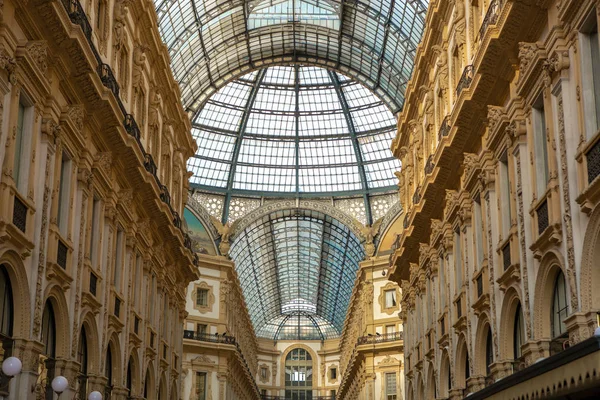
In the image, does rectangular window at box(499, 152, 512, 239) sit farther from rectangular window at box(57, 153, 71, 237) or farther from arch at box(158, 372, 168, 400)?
arch at box(158, 372, 168, 400)

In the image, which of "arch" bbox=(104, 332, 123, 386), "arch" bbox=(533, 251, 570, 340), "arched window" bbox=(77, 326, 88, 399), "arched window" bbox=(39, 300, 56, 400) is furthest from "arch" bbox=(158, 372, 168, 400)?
"arch" bbox=(533, 251, 570, 340)

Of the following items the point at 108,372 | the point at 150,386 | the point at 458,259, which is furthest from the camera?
the point at 150,386

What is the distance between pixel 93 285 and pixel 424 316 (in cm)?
1869

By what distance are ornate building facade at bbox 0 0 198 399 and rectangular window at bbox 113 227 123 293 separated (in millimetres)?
61

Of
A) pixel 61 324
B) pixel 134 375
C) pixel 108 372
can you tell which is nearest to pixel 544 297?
pixel 61 324

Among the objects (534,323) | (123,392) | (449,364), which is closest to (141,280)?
(123,392)

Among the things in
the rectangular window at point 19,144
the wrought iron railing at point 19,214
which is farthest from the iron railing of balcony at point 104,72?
A: the wrought iron railing at point 19,214

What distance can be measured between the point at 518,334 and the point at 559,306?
4.38 m

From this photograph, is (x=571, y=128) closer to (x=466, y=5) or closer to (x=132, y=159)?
(x=466, y=5)

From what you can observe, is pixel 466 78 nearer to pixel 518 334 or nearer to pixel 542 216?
pixel 518 334

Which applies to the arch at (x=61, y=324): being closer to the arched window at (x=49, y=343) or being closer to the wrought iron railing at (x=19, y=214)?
the arched window at (x=49, y=343)

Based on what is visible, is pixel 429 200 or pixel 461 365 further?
pixel 429 200

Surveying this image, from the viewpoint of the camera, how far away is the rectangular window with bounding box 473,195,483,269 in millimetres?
31109

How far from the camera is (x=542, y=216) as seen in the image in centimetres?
2262
